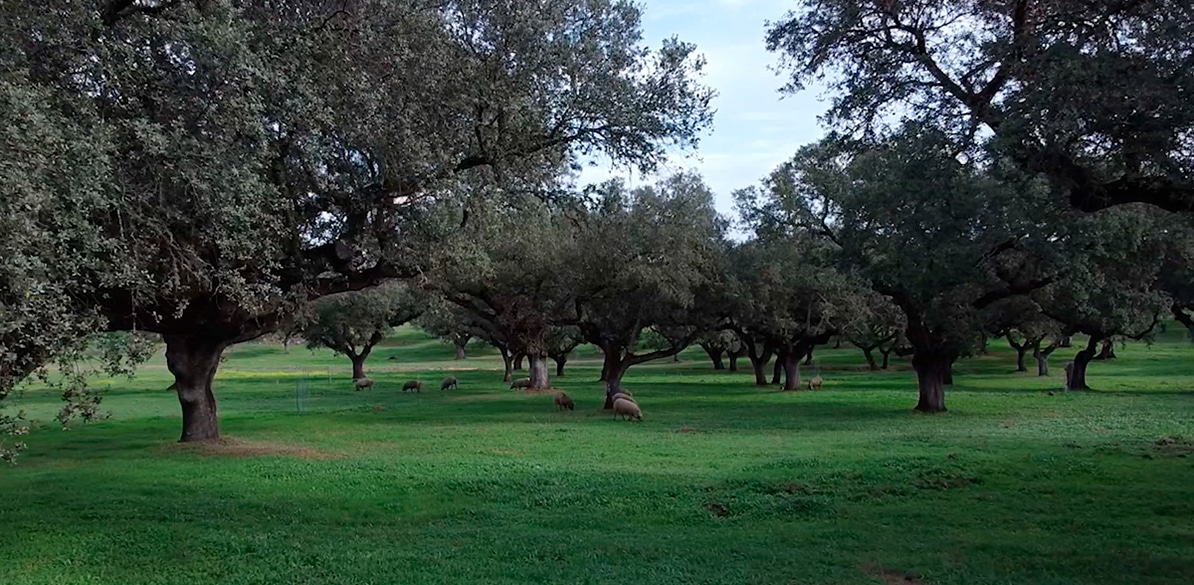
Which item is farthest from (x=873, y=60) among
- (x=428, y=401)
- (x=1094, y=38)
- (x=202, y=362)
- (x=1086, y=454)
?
(x=428, y=401)

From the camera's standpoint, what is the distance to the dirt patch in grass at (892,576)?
8398mm

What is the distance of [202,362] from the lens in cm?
1994

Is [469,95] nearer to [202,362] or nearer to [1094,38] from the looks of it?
Answer: [1094,38]

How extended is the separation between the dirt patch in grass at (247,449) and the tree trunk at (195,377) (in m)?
0.44

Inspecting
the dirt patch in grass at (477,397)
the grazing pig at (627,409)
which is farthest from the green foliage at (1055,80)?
the dirt patch in grass at (477,397)

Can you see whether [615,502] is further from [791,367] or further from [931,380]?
[791,367]

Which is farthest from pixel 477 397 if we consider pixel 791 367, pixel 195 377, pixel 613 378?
pixel 195 377

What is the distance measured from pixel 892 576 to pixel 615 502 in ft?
15.3

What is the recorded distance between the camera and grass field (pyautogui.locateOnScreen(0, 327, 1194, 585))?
904 centimetres

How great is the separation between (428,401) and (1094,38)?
31579 mm

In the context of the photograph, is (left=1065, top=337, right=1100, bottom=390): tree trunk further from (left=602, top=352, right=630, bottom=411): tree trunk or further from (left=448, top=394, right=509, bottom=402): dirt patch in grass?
(left=448, top=394, right=509, bottom=402): dirt patch in grass

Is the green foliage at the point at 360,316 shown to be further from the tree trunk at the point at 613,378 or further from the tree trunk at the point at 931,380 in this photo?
the tree trunk at the point at 931,380

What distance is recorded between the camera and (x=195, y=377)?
2003cm

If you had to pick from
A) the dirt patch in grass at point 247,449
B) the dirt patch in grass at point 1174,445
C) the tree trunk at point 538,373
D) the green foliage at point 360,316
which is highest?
the green foliage at point 360,316
